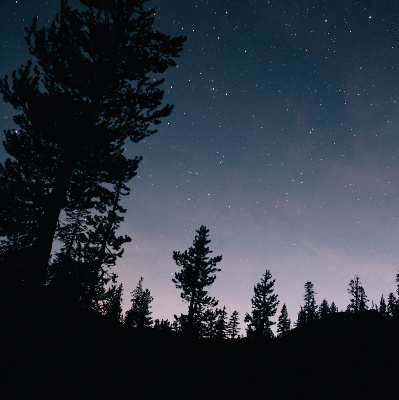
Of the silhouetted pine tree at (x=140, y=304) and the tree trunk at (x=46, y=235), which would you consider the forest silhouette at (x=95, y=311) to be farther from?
the silhouetted pine tree at (x=140, y=304)

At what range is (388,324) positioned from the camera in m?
9.31

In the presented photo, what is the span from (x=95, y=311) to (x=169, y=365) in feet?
17.4

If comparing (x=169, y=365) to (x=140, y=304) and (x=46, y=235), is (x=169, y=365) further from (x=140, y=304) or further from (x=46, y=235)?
(x=140, y=304)

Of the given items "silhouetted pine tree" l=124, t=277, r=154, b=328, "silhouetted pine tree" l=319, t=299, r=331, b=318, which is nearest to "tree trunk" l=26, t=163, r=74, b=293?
"silhouetted pine tree" l=319, t=299, r=331, b=318

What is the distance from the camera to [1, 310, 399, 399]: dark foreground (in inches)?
170

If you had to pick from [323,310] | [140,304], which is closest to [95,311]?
[323,310]

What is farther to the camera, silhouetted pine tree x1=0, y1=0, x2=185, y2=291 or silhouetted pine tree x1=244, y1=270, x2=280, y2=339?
silhouetted pine tree x1=244, y1=270, x2=280, y2=339

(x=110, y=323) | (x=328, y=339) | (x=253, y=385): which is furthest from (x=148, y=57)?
(x=328, y=339)

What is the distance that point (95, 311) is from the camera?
31.3ft

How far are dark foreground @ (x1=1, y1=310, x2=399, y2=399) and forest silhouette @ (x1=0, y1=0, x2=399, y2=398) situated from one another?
3 centimetres

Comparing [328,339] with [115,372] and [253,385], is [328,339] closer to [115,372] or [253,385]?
[253,385]

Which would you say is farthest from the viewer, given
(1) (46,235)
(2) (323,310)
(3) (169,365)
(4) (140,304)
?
(4) (140,304)

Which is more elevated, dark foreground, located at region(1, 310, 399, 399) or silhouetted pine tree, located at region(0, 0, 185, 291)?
silhouetted pine tree, located at region(0, 0, 185, 291)

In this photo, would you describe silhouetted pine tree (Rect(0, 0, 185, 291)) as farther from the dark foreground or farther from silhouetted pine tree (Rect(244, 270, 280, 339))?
silhouetted pine tree (Rect(244, 270, 280, 339))
